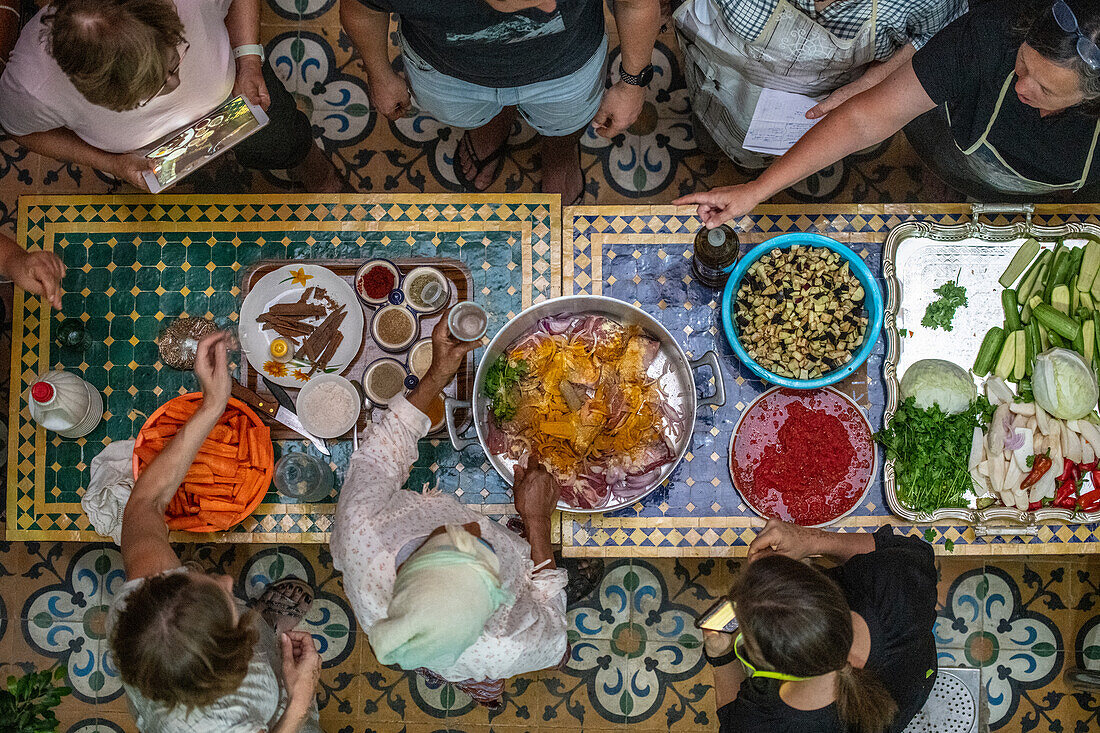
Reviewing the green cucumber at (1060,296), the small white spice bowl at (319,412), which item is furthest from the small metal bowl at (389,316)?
the green cucumber at (1060,296)

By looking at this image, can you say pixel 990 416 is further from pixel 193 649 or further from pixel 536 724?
pixel 193 649

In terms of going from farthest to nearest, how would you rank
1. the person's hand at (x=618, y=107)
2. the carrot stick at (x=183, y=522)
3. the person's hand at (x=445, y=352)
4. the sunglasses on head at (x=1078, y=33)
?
the person's hand at (x=618, y=107), the carrot stick at (x=183, y=522), the person's hand at (x=445, y=352), the sunglasses on head at (x=1078, y=33)

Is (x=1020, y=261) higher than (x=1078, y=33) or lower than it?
lower

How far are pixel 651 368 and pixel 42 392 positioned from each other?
2.03m

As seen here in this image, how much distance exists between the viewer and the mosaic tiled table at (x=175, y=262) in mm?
2547

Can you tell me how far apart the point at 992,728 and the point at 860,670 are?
5.15 feet

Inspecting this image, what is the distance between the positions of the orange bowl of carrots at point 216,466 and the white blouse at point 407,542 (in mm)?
427

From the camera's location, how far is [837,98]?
2.58 m

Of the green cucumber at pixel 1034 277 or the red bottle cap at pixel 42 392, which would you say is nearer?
the red bottle cap at pixel 42 392

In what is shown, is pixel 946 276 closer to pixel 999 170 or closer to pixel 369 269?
pixel 999 170

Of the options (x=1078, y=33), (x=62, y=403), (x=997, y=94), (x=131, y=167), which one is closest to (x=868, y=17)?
(x=997, y=94)

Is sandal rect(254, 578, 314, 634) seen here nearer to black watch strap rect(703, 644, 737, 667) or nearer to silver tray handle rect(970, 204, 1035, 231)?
black watch strap rect(703, 644, 737, 667)

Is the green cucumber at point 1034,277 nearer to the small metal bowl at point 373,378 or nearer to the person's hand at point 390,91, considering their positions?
the small metal bowl at point 373,378

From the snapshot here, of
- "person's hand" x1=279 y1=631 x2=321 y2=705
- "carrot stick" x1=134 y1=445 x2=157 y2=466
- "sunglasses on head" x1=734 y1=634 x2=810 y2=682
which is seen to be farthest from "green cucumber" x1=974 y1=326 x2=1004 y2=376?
"carrot stick" x1=134 y1=445 x2=157 y2=466
